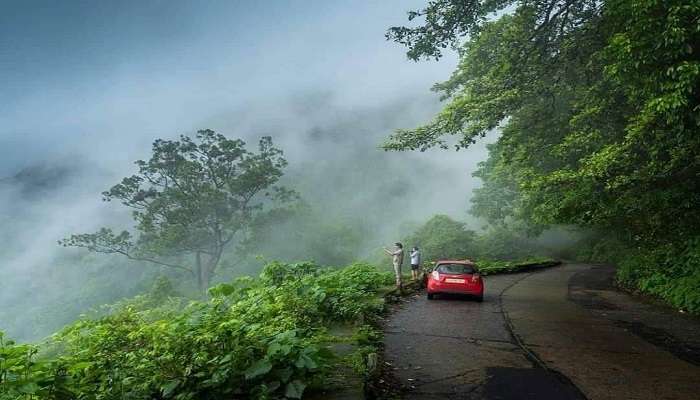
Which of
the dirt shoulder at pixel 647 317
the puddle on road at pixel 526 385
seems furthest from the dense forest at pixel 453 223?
the puddle on road at pixel 526 385

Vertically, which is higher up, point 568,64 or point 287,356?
point 568,64

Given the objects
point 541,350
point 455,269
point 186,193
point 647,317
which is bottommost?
point 647,317

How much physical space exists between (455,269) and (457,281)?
47cm

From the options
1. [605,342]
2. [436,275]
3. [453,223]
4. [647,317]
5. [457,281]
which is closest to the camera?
[605,342]

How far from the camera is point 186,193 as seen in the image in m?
41.0

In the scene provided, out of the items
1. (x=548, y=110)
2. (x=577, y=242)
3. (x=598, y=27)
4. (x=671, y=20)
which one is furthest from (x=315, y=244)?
(x=671, y=20)

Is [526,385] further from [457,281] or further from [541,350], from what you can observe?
[457,281]

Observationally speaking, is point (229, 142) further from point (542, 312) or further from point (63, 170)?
point (63, 170)

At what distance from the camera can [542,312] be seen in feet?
43.8

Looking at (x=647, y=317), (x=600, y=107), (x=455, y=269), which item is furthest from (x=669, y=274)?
(x=455, y=269)

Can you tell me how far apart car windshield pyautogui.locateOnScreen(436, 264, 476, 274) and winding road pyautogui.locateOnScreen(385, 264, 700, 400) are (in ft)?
3.27

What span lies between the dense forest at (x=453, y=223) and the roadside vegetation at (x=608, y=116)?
0.21 feet

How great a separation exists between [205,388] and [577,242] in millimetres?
50042

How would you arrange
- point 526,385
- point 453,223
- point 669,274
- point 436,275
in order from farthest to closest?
point 453,223, point 669,274, point 436,275, point 526,385
